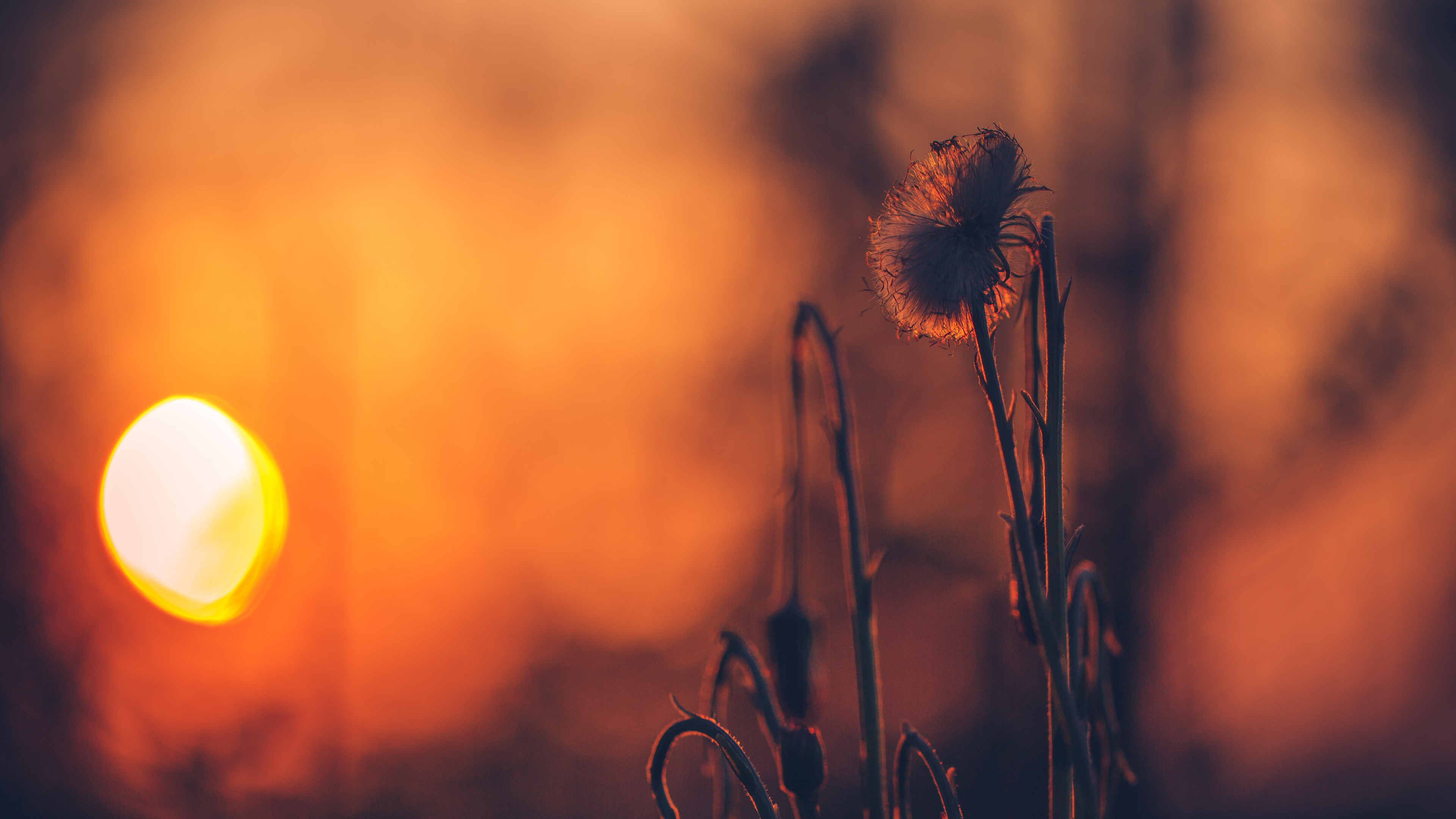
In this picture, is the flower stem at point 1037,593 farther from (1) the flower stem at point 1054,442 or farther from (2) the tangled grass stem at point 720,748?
(2) the tangled grass stem at point 720,748

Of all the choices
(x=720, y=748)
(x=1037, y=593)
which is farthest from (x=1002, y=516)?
(x=720, y=748)

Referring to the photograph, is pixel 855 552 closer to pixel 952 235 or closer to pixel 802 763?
pixel 802 763

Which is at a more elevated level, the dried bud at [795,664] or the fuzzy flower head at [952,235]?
the fuzzy flower head at [952,235]

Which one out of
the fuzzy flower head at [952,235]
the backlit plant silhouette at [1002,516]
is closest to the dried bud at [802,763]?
the backlit plant silhouette at [1002,516]

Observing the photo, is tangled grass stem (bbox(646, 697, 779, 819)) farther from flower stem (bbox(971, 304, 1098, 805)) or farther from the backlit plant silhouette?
flower stem (bbox(971, 304, 1098, 805))

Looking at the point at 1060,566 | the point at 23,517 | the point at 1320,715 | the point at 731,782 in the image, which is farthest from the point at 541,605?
the point at 1060,566
